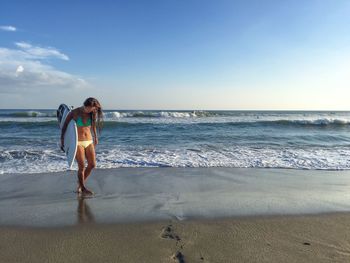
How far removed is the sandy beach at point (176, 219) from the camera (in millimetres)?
3191

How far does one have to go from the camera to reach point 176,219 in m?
4.17

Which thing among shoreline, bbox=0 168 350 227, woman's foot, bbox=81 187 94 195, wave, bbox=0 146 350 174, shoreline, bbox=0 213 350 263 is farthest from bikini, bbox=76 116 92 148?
wave, bbox=0 146 350 174

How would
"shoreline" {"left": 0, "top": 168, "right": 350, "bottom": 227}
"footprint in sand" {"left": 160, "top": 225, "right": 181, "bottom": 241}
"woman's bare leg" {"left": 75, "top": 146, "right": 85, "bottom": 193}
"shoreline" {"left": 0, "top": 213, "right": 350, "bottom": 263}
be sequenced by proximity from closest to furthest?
"shoreline" {"left": 0, "top": 213, "right": 350, "bottom": 263}
"footprint in sand" {"left": 160, "top": 225, "right": 181, "bottom": 241}
"shoreline" {"left": 0, "top": 168, "right": 350, "bottom": 227}
"woman's bare leg" {"left": 75, "top": 146, "right": 85, "bottom": 193}

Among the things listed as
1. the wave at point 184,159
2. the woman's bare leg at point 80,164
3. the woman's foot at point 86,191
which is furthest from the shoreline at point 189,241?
the wave at point 184,159

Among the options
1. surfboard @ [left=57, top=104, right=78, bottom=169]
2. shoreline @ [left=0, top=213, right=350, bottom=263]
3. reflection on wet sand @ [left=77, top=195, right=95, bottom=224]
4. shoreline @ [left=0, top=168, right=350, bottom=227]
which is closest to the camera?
shoreline @ [left=0, top=213, right=350, bottom=263]

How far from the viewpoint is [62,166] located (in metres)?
7.89

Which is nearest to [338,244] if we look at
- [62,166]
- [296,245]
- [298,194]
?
[296,245]

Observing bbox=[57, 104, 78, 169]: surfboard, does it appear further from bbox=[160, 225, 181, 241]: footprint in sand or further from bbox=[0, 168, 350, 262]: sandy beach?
bbox=[160, 225, 181, 241]: footprint in sand

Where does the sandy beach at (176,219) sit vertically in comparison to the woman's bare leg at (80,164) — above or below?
below

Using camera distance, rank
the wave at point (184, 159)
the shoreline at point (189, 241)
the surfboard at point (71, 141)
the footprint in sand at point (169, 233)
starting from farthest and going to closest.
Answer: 1. the wave at point (184, 159)
2. the surfboard at point (71, 141)
3. the footprint in sand at point (169, 233)
4. the shoreline at point (189, 241)

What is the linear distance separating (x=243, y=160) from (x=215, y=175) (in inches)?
84.9

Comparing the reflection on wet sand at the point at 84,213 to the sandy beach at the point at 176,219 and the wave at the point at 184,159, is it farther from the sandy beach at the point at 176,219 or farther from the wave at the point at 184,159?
the wave at the point at 184,159

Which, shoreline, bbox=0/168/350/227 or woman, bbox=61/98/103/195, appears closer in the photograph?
shoreline, bbox=0/168/350/227

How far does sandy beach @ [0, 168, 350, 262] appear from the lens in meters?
3.19
